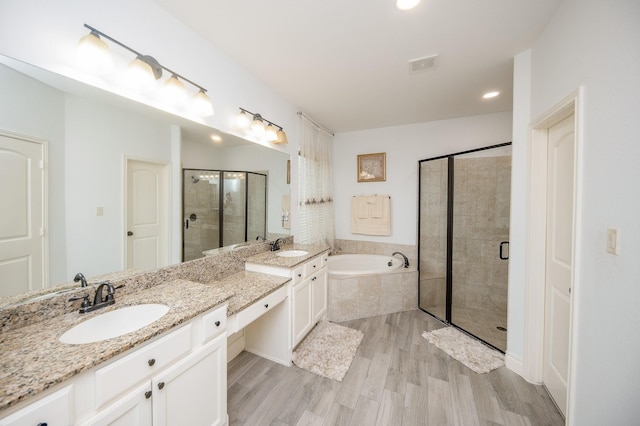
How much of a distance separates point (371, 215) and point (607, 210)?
8.64 ft

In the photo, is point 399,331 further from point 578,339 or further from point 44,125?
point 44,125

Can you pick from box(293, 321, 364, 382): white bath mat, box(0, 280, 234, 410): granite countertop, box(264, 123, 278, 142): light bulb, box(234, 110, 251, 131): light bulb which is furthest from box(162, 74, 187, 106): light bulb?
box(293, 321, 364, 382): white bath mat

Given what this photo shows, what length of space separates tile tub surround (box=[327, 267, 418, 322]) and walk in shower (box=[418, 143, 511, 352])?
20cm

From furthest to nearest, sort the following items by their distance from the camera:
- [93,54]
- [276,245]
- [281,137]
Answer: [276,245] → [281,137] → [93,54]

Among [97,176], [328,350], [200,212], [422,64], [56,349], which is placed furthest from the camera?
[328,350]

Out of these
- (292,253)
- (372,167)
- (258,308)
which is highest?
(372,167)

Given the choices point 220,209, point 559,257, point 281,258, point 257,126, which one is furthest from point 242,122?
point 559,257

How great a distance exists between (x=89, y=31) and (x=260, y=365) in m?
2.40

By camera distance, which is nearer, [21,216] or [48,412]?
[48,412]

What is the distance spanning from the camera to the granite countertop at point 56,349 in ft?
2.14

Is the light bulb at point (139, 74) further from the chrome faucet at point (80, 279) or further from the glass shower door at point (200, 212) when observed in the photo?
the chrome faucet at point (80, 279)

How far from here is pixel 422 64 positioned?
1.96 metres

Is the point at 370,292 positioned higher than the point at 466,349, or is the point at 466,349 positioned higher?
the point at 370,292

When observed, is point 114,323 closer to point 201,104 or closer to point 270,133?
point 201,104
